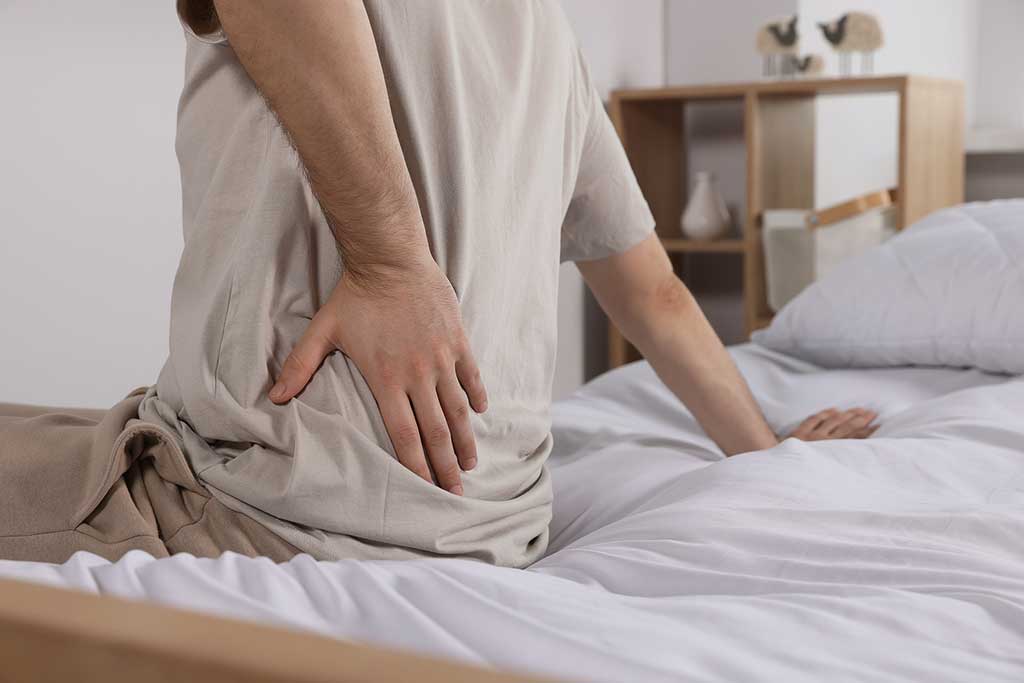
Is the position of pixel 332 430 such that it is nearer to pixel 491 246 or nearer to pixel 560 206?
pixel 491 246

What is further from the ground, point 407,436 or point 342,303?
point 342,303

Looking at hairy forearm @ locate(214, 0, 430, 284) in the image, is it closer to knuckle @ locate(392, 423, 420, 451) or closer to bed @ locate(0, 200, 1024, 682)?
knuckle @ locate(392, 423, 420, 451)

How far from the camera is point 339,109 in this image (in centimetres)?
84

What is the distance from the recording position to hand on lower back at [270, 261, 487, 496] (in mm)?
894

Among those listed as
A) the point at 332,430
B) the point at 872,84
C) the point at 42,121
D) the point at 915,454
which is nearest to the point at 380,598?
the point at 332,430

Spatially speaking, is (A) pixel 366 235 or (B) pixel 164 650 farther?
(A) pixel 366 235

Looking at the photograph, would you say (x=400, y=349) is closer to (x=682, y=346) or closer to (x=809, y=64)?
(x=682, y=346)

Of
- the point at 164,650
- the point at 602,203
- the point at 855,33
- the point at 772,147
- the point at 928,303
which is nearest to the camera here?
the point at 164,650

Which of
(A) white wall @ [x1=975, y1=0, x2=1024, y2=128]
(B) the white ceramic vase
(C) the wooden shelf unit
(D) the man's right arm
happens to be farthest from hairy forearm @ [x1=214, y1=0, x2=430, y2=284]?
(A) white wall @ [x1=975, y1=0, x2=1024, y2=128]

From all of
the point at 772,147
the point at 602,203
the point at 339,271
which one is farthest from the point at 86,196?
the point at 772,147

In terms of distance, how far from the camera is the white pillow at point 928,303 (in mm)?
1746

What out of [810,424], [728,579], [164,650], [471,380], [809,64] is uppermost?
[809,64]

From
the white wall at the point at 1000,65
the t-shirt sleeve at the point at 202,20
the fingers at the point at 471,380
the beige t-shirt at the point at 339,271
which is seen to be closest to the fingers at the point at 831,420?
the beige t-shirt at the point at 339,271

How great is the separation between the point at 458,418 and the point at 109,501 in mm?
270
